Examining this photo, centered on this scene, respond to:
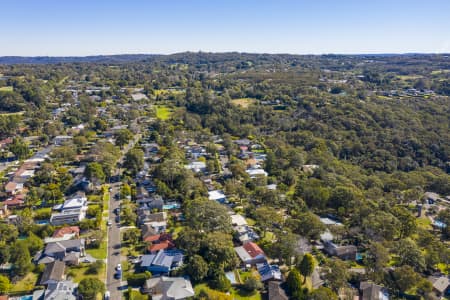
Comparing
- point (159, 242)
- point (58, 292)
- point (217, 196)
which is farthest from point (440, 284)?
point (58, 292)

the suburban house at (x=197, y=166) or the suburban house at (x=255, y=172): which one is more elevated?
the suburban house at (x=197, y=166)

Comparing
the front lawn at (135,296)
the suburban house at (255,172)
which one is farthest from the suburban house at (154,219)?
the suburban house at (255,172)

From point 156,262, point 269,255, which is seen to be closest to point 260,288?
point 269,255

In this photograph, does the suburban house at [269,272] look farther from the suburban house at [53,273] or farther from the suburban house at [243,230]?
the suburban house at [53,273]

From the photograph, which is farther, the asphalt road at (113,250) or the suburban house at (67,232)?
the suburban house at (67,232)

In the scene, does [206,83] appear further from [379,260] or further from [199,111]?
[379,260]

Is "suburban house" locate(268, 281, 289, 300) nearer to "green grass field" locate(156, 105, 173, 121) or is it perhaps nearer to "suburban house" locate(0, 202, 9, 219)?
"suburban house" locate(0, 202, 9, 219)
